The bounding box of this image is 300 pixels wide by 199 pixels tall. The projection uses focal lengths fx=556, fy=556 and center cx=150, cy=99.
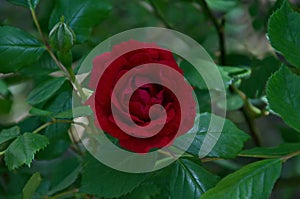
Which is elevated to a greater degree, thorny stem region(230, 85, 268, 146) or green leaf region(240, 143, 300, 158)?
green leaf region(240, 143, 300, 158)

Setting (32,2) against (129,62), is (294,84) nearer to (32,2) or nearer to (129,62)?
(129,62)

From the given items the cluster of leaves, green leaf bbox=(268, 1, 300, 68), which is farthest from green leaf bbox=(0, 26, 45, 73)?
green leaf bbox=(268, 1, 300, 68)

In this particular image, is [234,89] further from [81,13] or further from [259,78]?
[81,13]

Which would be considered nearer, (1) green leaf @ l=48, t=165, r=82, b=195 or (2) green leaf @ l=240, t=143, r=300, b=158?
(2) green leaf @ l=240, t=143, r=300, b=158

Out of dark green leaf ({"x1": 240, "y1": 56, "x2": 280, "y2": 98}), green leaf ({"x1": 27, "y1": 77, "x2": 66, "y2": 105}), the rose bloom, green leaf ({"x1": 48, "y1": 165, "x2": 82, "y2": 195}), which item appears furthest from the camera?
dark green leaf ({"x1": 240, "y1": 56, "x2": 280, "y2": 98})

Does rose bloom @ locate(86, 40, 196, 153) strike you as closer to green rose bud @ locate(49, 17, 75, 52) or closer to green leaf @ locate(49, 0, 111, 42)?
green rose bud @ locate(49, 17, 75, 52)

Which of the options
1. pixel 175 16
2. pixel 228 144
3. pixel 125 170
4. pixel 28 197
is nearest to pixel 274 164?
pixel 228 144

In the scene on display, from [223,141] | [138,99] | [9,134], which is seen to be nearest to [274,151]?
[223,141]
